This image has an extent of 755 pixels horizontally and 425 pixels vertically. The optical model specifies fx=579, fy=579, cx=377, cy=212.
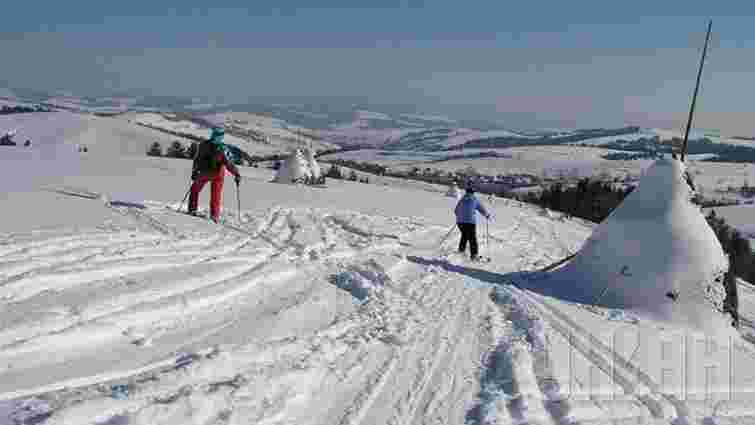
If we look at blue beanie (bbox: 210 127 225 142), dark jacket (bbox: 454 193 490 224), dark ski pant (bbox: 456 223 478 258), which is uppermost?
blue beanie (bbox: 210 127 225 142)

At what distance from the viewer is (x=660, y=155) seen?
10.9 metres


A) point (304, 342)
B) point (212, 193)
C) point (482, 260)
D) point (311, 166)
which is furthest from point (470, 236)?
point (311, 166)

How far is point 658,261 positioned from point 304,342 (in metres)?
6.57

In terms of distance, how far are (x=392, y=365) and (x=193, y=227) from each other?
7.36m

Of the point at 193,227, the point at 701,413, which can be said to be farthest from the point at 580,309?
the point at 193,227

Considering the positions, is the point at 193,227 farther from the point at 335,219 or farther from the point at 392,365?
the point at 392,365

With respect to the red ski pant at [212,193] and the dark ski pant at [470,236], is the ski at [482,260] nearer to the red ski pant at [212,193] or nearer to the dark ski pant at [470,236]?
the dark ski pant at [470,236]

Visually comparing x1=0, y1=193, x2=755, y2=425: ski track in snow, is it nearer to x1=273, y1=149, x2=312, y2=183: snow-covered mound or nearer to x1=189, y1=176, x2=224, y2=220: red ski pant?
x1=189, y1=176, x2=224, y2=220: red ski pant

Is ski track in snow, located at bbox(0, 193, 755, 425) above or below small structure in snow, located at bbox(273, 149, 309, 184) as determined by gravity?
below

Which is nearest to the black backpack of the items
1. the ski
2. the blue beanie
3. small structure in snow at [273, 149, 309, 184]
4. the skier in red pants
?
the skier in red pants

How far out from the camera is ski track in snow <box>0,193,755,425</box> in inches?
162

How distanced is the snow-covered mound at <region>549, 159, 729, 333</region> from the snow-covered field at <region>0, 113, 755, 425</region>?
40 cm

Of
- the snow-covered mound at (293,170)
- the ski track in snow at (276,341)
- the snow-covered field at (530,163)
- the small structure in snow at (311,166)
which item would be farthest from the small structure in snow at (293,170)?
the snow-covered field at (530,163)

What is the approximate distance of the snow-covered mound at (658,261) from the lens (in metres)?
9.06
